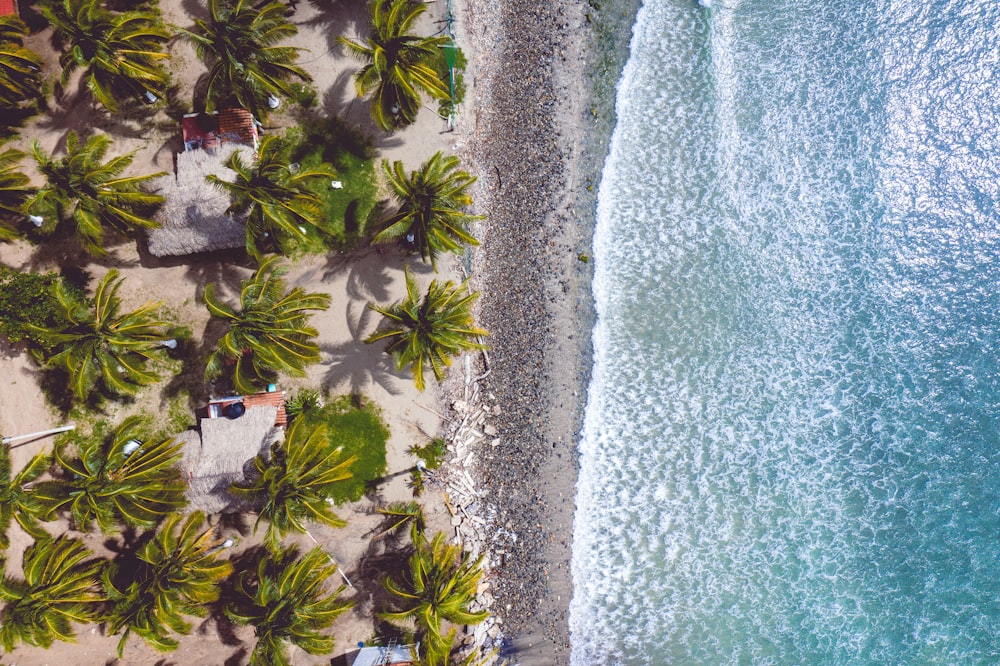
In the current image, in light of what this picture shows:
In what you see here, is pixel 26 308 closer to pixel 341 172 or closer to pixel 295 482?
pixel 295 482

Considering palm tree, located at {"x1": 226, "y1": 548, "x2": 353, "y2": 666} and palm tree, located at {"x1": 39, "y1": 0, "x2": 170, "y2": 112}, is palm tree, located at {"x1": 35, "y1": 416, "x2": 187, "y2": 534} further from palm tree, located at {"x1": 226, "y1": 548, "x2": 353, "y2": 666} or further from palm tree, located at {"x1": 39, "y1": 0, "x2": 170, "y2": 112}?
palm tree, located at {"x1": 39, "y1": 0, "x2": 170, "y2": 112}

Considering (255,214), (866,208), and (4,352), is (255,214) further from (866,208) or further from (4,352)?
(866,208)

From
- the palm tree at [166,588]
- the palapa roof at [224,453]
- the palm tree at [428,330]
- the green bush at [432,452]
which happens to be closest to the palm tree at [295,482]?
the palapa roof at [224,453]

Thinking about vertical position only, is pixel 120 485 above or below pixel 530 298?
below

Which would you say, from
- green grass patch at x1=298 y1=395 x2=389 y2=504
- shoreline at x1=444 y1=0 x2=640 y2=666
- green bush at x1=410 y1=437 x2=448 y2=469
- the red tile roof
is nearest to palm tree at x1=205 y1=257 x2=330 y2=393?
the red tile roof

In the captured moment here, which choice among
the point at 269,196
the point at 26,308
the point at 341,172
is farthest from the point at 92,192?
the point at 341,172

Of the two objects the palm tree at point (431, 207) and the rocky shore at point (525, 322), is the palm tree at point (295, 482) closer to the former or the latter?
the rocky shore at point (525, 322)

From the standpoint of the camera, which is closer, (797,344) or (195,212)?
(195,212)

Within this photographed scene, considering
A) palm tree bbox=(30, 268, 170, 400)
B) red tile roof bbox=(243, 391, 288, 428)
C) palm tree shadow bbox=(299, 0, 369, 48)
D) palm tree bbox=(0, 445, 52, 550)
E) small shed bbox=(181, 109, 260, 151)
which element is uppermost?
palm tree shadow bbox=(299, 0, 369, 48)
